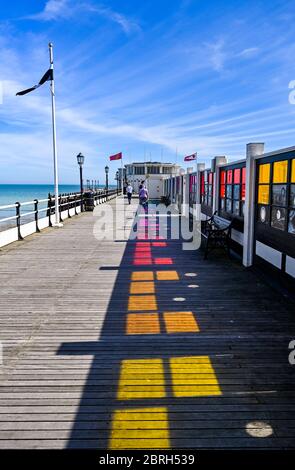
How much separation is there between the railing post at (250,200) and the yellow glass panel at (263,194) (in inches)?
9.8

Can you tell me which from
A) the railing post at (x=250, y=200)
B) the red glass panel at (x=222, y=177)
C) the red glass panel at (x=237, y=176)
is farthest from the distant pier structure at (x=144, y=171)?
the railing post at (x=250, y=200)

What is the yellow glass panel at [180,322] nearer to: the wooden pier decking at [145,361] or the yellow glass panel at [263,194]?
the wooden pier decking at [145,361]

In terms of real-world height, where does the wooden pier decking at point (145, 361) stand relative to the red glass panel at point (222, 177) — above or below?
below

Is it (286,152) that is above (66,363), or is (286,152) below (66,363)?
above

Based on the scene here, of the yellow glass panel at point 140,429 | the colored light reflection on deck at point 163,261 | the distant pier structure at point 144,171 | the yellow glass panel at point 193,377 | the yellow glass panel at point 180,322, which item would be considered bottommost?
the yellow glass panel at point 140,429

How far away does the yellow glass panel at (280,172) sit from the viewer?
7.08 metres

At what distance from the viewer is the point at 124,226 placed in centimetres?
1675

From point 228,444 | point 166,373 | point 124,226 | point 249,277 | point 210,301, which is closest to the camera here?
point 228,444

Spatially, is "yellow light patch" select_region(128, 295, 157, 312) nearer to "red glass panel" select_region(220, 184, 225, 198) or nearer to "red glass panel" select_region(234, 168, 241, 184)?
"red glass panel" select_region(234, 168, 241, 184)

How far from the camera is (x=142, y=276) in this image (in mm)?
Result: 8078

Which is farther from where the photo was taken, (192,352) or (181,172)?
(181,172)

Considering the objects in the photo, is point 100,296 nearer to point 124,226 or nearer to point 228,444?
point 228,444

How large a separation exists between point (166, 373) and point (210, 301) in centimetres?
253

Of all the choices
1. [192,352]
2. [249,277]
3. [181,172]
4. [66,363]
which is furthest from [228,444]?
[181,172]
